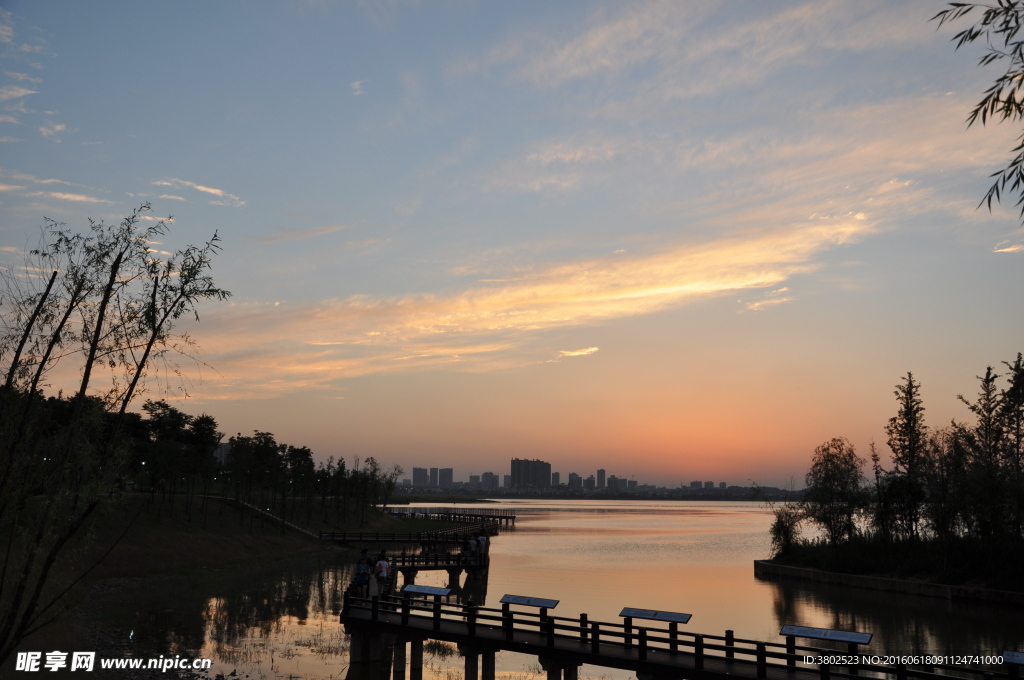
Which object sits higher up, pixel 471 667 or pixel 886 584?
pixel 471 667

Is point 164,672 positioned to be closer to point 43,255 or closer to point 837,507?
point 43,255

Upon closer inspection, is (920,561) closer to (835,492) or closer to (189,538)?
(835,492)

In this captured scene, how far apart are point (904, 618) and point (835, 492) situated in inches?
932

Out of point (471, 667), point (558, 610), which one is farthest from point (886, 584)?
point (471, 667)

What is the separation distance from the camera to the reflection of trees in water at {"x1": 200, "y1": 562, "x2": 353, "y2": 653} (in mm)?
34219

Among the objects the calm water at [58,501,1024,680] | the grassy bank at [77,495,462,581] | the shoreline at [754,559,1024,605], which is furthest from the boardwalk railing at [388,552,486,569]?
the shoreline at [754,559,1024,605]

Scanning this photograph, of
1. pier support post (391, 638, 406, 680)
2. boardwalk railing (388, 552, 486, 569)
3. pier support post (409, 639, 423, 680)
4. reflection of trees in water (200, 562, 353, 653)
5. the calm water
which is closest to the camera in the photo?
pier support post (409, 639, 423, 680)

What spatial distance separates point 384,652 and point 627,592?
2587 cm

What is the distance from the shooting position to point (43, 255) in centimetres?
1183

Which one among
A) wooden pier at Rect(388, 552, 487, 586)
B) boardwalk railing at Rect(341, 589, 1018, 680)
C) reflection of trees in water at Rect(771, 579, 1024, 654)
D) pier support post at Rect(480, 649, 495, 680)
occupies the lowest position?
reflection of trees in water at Rect(771, 579, 1024, 654)

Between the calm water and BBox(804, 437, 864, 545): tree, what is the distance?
312 inches

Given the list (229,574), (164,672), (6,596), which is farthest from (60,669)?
(229,574)

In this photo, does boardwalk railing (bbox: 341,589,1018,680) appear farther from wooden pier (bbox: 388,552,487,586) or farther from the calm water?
wooden pier (bbox: 388,552,487,586)

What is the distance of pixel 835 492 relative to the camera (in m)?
63.4
